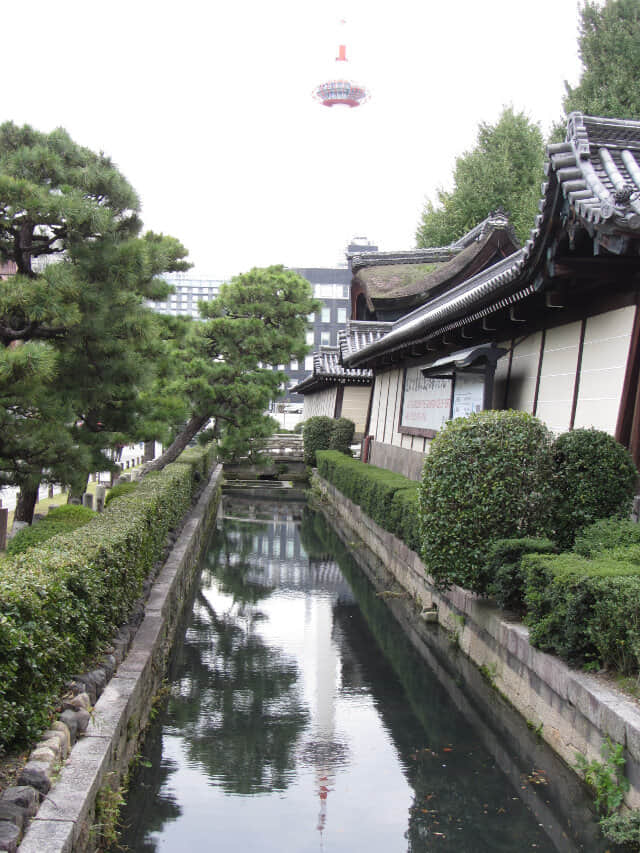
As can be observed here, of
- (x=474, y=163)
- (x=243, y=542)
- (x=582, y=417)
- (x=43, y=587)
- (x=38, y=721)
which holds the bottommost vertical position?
(x=243, y=542)

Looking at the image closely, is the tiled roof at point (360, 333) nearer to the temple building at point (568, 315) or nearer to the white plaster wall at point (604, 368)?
the temple building at point (568, 315)

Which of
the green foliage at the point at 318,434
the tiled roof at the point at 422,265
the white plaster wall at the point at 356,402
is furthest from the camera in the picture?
the white plaster wall at the point at 356,402

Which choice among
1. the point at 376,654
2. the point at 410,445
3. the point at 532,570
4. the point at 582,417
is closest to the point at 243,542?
the point at 410,445

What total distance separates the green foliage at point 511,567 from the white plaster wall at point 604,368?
1768 millimetres

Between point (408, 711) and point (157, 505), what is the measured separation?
437 cm

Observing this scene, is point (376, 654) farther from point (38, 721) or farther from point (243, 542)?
point (243, 542)

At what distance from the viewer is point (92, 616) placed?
5.70 metres

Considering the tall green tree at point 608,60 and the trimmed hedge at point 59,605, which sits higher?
the tall green tree at point 608,60

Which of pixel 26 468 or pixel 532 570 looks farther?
pixel 26 468

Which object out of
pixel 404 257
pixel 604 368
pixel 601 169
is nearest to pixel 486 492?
pixel 604 368

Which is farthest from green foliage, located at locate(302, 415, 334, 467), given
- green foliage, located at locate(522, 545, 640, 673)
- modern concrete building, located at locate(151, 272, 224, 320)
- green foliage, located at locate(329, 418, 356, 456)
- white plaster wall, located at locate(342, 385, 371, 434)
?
modern concrete building, located at locate(151, 272, 224, 320)

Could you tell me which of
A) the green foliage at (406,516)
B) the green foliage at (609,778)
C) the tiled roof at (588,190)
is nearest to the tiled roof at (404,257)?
the green foliage at (406,516)

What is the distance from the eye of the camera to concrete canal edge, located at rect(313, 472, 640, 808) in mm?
4680

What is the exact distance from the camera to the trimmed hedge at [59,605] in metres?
4.07
